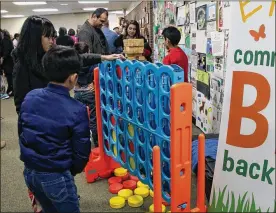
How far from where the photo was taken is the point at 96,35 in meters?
2.57

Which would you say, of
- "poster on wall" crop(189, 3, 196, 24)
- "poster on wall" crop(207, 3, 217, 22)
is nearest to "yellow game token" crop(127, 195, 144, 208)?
"poster on wall" crop(207, 3, 217, 22)

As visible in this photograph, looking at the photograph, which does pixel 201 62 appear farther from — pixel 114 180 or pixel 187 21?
pixel 114 180

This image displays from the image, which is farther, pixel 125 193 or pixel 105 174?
pixel 105 174

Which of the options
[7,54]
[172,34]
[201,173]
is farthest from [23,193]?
[7,54]

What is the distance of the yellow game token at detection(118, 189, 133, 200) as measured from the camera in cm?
212

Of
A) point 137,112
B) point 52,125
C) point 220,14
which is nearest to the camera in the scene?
point 52,125

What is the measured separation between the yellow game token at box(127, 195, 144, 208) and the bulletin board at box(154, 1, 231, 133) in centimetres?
126

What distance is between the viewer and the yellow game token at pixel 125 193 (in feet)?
6.94

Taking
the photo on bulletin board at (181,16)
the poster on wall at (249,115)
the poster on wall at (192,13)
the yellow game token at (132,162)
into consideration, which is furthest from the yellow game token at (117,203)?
the photo on bulletin board at (181,16)

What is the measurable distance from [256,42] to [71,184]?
1.04 meters

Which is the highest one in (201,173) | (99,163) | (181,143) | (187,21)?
(187,21)

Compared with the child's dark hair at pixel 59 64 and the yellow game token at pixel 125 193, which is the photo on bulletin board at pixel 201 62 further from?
the child's dark hair at pixel 59 64

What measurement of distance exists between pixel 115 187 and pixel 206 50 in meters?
1.71

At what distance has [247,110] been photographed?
1.30 metres
